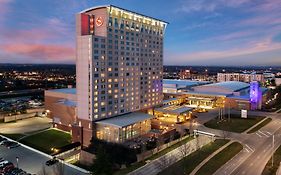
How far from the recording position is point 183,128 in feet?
280

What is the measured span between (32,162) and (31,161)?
28.1 inches

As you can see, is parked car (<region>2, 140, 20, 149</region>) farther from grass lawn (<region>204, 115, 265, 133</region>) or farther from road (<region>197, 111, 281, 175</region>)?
grass lawn (<region>204, 115, 265, 133</region>)

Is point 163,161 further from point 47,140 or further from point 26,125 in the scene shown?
point 26,125

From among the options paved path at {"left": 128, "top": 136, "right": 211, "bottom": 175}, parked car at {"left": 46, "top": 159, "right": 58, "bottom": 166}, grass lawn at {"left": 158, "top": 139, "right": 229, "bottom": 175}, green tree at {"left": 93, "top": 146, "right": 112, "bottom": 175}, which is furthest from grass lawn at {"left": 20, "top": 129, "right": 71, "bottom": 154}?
→ grass lawn at {"left": 158, "top": 139, "right": 229, "bottom": 175}

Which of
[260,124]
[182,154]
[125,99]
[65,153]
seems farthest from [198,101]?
[65,153]

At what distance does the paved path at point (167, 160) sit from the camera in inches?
2052

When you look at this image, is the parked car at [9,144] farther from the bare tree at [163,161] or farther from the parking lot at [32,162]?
the bare tree at [163,161]

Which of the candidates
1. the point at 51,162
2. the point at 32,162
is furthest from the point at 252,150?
the point at 32,162

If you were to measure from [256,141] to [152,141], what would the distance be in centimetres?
3000

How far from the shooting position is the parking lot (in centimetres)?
5241

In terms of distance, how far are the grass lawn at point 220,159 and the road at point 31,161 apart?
26.1 m

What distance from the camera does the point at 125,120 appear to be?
74.8 meters

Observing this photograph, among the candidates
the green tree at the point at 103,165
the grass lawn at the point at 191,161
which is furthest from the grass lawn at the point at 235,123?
the green tree at the point at 103,165

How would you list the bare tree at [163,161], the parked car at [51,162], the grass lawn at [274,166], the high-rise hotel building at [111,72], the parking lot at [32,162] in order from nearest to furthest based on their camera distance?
the grass lawn at [274,166] → the parking lot at [32,162] → the bare tree at [163,161] → the parked car at [51,162] → the high-rise hotel building at [111,72]
